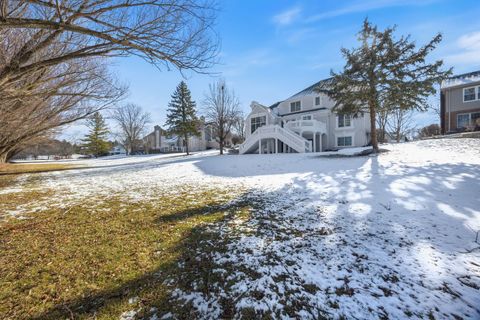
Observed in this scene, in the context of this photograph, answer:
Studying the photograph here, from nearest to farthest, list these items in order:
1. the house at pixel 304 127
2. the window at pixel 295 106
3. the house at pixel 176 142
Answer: the house at pixel 304 127, the window at pixel 295 106, the house at pixel 176 142

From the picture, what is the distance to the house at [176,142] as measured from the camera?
46.1 meters

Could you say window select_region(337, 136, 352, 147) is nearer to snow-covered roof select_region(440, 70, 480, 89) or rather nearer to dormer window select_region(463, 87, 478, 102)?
snow-covered roof select_region(440, 70, 480, 89)

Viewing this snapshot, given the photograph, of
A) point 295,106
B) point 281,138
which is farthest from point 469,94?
point 281,138

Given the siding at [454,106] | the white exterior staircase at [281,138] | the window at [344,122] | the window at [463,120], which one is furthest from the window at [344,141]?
the window at [463,120]

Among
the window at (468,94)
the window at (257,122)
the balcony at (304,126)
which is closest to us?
the window at (468,94)

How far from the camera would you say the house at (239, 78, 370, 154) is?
18.8 m

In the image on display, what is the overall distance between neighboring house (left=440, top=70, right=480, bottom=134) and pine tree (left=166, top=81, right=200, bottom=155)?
29.2 metres

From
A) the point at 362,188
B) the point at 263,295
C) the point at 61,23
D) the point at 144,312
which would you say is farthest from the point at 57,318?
the point at 362,188

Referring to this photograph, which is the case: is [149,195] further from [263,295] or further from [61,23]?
[263,295]

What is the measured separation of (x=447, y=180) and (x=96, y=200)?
36.5 ft

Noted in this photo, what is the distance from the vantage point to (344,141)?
861 inches

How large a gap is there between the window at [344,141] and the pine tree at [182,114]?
63.9 feet

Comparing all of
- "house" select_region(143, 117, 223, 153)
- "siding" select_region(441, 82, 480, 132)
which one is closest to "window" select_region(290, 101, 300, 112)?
"siding" select_region(441, 82, 480, 132)

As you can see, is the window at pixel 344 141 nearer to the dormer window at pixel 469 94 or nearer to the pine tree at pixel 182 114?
the dormer window at pixel 469 94
